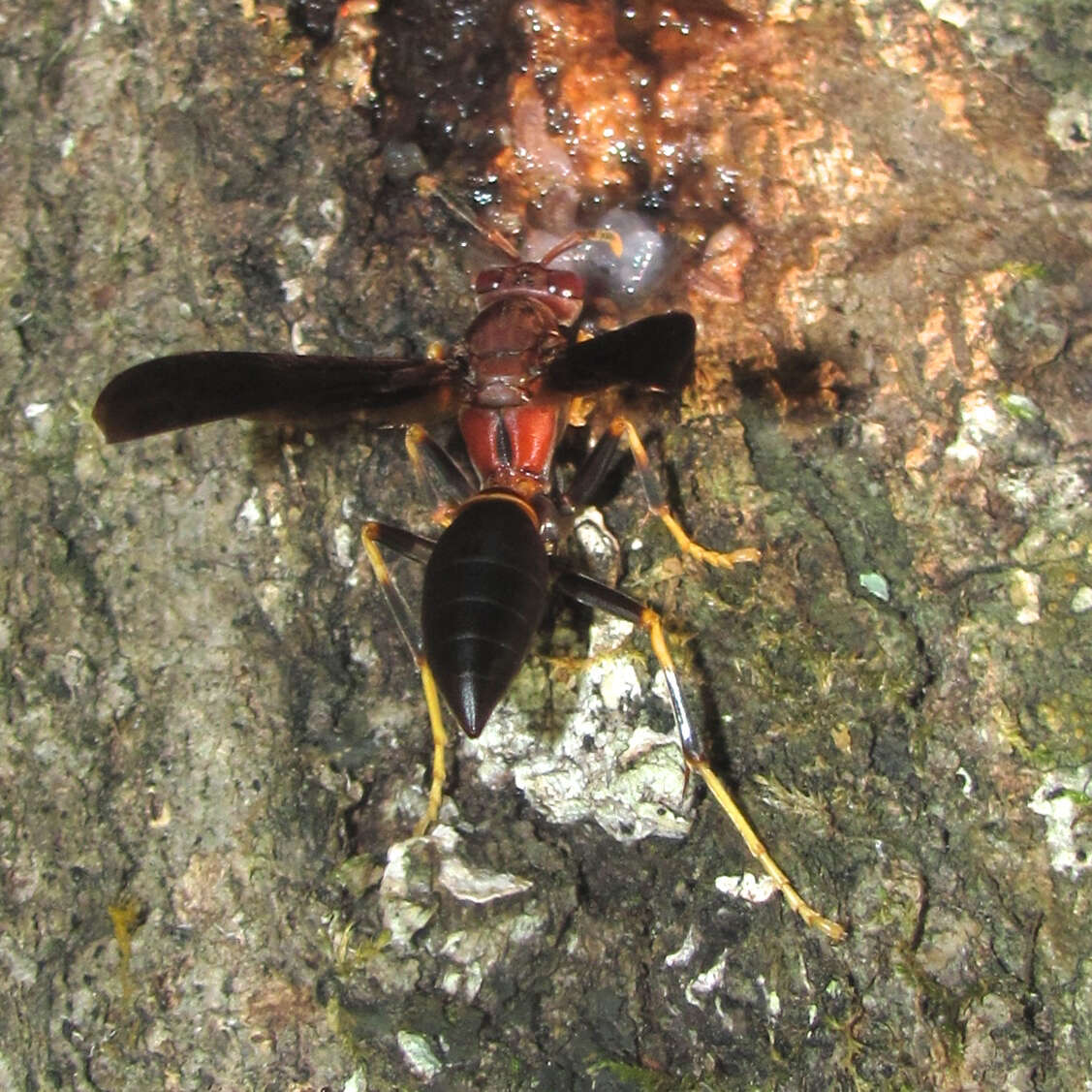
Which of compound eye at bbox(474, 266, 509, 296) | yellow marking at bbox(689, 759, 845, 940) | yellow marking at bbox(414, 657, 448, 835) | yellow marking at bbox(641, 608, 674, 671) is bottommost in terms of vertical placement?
yellow marking at bbox(414, 657, 448, 835)

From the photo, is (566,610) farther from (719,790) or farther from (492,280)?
(492,280)

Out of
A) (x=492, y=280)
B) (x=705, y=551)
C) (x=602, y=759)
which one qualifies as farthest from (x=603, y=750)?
(x=492, y=280)

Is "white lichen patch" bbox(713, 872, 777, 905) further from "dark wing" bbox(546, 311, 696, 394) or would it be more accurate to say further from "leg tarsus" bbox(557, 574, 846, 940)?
"dark wing" bbox(546, 311, 696, 394)

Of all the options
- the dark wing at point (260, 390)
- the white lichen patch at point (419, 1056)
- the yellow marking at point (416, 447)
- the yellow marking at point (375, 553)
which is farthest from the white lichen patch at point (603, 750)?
the dark wing at point (260, 390)

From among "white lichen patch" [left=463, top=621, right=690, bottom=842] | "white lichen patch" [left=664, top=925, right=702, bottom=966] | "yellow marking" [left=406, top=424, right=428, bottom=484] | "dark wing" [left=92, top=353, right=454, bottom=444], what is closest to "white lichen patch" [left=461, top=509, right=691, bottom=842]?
"white lichen patch" [left=463, top=621, right=690, bottom=842]

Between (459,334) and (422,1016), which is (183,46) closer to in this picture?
(459,334)

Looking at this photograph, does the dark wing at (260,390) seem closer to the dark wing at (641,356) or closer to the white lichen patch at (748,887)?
the dark wing at (641,356)
